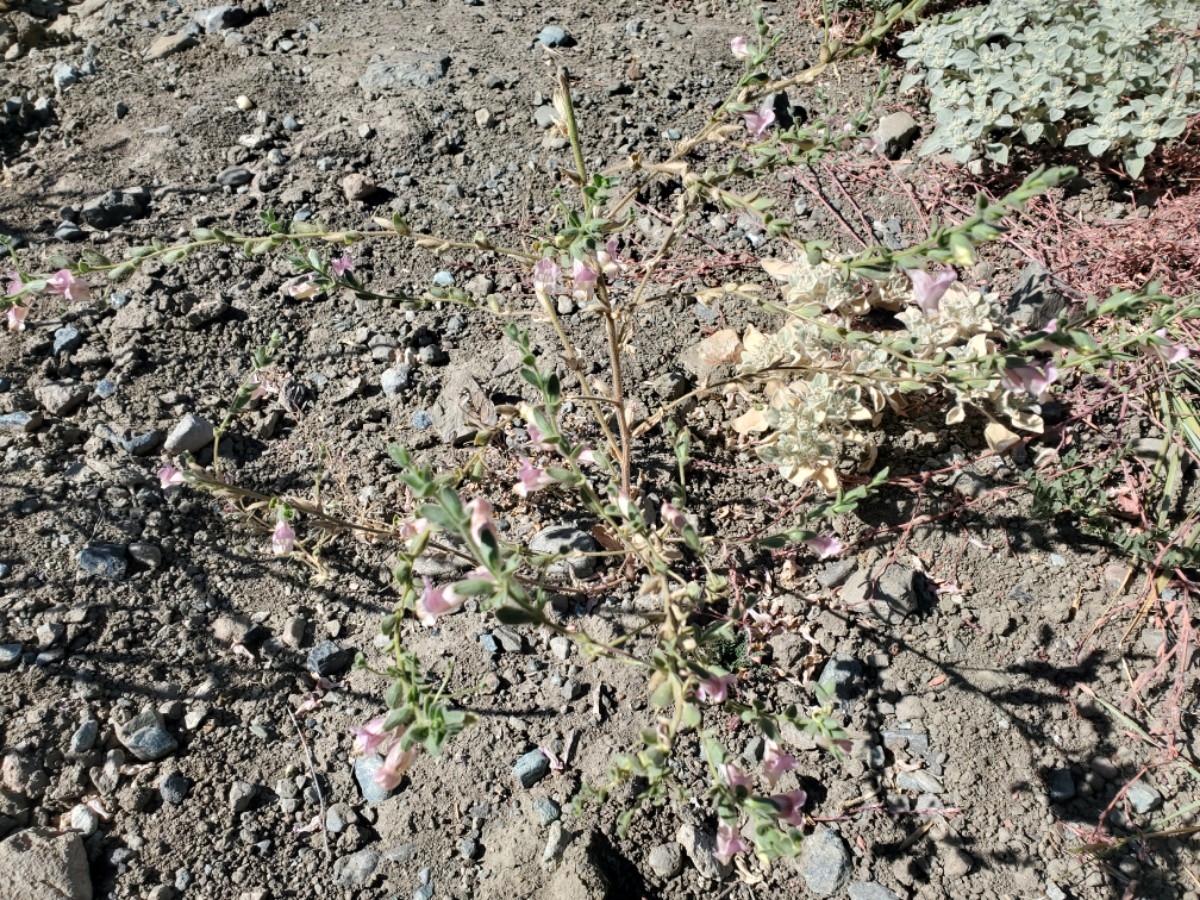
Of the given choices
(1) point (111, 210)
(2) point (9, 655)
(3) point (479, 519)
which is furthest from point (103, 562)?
(1) point (111, 210)

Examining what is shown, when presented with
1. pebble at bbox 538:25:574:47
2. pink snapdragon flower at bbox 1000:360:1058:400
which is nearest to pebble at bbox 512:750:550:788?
pink snapdragon flower at bbox 1000:360:1058:400

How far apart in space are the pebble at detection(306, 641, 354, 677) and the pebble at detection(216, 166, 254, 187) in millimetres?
1951

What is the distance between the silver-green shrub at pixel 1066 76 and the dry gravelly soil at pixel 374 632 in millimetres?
507

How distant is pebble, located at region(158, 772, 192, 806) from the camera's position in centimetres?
205

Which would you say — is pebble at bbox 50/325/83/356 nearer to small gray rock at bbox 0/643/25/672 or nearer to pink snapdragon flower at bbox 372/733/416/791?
small gray rock at bbox 0/643/25/672

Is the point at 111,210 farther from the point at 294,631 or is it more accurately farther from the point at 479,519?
the point at 479,519

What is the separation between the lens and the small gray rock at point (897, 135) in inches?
137

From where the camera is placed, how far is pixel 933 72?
335cm

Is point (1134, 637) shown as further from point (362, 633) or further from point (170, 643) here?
point (170, 643)

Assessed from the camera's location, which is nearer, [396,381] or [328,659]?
[328,659]

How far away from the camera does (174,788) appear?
2055 mm

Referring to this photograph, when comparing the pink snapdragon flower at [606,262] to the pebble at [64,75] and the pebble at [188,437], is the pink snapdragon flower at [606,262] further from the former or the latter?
the pebble at [64,75]

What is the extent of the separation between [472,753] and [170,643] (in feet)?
2.70

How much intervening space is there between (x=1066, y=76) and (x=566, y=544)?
2459mm
